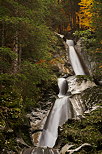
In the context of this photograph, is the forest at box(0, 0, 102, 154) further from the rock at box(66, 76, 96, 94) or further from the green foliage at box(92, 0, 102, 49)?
the rock at box(66, 76, 96, 94)

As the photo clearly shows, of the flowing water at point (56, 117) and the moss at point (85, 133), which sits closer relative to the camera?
the moss at point (85, 133)

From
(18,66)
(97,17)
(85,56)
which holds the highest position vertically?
(97,17)

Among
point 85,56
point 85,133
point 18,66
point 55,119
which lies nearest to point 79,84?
point 55,119

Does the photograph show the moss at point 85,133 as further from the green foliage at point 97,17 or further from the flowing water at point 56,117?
the green foliage at point 97,17

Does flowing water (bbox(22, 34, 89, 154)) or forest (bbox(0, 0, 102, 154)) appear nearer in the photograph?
forest (bbox(0, 0, 102, 154))

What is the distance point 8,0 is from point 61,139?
7017 mm

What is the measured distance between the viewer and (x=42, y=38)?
28.9ft

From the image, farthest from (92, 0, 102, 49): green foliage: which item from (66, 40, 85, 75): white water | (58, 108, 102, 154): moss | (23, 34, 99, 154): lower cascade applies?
(66, 40, 85, 75): white water

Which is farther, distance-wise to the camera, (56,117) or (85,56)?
(85,56)

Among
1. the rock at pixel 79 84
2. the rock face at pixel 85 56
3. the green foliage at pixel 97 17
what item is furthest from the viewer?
the rock face at pixel 85 56

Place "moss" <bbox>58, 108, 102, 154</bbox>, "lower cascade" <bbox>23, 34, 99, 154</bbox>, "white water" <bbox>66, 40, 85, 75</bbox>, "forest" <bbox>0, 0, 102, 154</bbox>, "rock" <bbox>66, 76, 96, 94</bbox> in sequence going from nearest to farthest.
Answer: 1. "moss" <bbox>58, 108, 102, 154</bbox>
2. "forest" <bbox>0, 0, 102, 154</bbox>
3. "lower cascade" <bbox>23, 34, 99, 154</bbox>
4. "rock" <bbox>66, 76, 96, 94</bbox>
5. "white water" <bbox>66, 40, 85, 75</bbox>

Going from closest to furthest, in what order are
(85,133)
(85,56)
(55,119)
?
(85,133) < (55,119) < (85,56)

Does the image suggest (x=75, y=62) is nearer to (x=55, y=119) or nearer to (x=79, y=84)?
(x=79, y=84)

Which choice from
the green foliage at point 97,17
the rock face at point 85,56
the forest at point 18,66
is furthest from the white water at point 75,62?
the forest at point 18,66
